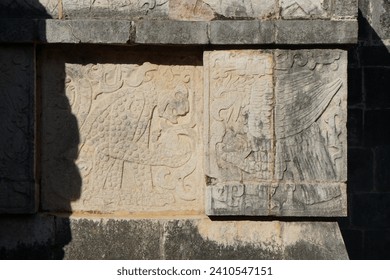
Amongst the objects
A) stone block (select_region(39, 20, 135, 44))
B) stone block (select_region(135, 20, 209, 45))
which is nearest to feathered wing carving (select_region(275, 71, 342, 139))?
stone block (select_region(135, 20, 209, 45))

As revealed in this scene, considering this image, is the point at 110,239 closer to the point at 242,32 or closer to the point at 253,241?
the point at 253,241

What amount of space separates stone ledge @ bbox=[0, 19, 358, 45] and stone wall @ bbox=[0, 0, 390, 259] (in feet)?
0.03

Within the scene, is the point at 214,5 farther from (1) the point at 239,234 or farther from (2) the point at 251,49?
(1) the point at 239,234

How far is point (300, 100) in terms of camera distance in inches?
324

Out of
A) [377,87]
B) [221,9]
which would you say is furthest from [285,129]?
[377,87]

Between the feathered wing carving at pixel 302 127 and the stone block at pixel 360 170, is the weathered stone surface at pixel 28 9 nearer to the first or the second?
the feathered wing carving at pixel 302 127

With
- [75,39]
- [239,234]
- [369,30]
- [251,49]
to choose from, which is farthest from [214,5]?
[369,30]

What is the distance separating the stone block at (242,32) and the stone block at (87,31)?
611mm

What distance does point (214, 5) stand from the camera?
830 cm

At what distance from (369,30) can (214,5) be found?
10.0ft

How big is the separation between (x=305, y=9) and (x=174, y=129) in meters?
1.31

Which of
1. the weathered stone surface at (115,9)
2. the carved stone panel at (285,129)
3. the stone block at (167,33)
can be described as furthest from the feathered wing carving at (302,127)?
the weathered stone surface at (115,9)

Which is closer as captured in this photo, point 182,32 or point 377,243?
point 182,32

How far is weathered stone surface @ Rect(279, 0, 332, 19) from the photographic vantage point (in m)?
8.27
